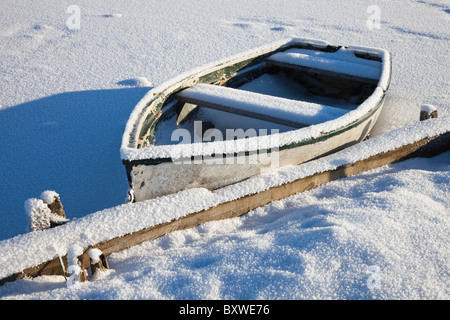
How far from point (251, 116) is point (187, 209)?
1421 millimetres

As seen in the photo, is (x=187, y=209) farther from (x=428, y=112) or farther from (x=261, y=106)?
(x=428, y=112)

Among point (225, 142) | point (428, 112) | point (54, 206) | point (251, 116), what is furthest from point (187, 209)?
point (428, 112)

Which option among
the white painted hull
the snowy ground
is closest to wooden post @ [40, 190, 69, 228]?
the snowy ground

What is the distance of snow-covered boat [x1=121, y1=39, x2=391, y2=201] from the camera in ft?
8.66

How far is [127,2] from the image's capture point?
383 inches

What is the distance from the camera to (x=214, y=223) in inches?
110

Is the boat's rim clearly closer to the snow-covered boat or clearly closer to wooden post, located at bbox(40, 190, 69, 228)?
the snow-covered boat

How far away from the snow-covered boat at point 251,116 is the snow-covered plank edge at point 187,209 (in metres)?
0.12

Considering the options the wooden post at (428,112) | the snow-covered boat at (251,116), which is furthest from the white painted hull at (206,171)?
the wooden post at (428,112)

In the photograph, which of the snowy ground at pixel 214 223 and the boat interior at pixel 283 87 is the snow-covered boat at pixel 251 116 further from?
the snowy ground at pixel 214 223

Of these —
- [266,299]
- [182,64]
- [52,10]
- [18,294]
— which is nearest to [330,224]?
[266,299]

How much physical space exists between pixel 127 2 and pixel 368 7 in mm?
6172

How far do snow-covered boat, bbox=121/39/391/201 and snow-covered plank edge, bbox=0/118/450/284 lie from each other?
4.9 inches

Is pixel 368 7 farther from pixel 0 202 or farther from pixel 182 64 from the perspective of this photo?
pixel 0 202
